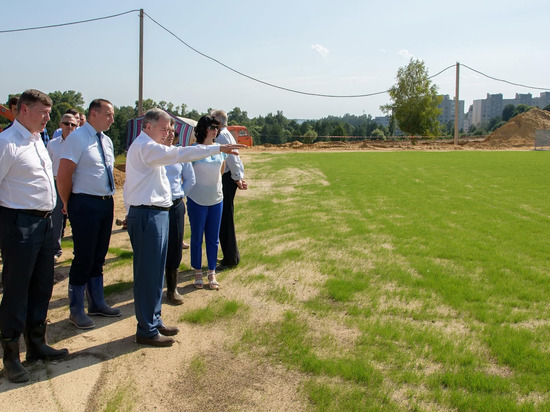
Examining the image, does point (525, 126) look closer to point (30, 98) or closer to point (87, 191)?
point (87, 191)

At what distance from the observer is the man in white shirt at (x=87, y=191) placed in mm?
4164

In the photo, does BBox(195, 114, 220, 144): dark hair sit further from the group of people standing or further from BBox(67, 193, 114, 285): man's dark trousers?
BBox(67, 193, 114, 285): man's dark trousers

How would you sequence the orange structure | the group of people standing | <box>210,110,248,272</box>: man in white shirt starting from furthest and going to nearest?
the orange structure, <box>210,110,248,272</box>: man in white shirt, the group of people standing

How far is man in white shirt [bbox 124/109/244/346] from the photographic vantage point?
367 cm

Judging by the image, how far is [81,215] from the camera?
13.9ft

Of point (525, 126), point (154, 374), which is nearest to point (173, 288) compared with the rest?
point (154, 374)

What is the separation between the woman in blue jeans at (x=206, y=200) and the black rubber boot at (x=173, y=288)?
0.51 metres

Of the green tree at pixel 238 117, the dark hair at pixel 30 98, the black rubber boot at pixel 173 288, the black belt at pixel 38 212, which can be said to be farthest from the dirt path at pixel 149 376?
the green tree at pixel 238 117

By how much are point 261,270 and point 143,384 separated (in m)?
2.90

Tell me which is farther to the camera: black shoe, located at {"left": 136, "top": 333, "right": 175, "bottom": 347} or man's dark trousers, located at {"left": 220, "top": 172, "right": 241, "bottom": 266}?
man's dark trousers, located at {"left": 220, "top": 172, "right": 241, "bottom": 266}

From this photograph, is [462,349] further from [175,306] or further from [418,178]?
[418,178]

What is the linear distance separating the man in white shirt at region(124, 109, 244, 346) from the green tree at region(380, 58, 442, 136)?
171ft

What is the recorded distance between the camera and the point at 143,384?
340cm

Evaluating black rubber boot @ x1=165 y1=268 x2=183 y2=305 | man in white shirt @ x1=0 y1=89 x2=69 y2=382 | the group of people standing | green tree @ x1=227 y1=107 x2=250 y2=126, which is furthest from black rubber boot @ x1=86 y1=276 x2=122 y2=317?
green tree @ x1=227 y1=107 x2=250 y2=126
